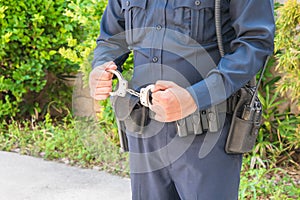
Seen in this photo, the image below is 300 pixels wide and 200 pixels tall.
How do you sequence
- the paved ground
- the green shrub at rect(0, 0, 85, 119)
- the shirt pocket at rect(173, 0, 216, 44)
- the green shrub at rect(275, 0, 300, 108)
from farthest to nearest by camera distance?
the green shrub at rect(0, 0, 85, 119) → the paved ground → the green shrub at rect(275, 0, 300, 108) → the shirt pocket at rect(173, 0, 216, 44)

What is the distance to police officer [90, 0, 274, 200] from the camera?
4.92ft

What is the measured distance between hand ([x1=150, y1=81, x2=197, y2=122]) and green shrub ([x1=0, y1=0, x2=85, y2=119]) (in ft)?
11.2

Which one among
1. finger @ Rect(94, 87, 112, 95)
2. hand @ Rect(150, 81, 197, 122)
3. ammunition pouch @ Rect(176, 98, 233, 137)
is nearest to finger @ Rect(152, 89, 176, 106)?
hand @ Rect(150, 81, 197, 122)

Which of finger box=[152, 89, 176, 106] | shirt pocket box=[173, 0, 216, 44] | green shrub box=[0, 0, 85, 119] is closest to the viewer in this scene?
finger box=[152, 89, 176, 106]

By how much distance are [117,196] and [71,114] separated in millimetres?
1829

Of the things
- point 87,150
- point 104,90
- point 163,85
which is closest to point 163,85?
point 163,85

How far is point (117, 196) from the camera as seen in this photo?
148 inches

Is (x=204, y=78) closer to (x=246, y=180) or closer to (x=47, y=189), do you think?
(x=246, y=180)

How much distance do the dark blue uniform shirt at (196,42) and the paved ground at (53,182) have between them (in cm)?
215

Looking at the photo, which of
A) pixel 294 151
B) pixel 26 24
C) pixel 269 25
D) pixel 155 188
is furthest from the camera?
pixel 26 24

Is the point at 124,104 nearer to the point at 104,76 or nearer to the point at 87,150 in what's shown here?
the point at 104,76

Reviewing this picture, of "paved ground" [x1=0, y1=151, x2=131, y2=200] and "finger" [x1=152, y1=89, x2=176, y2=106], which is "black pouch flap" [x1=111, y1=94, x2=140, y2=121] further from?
"paved ground" [x1=0, y1=151, x2=131, y2=200]


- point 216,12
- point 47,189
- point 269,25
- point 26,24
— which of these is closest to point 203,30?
point 216,12

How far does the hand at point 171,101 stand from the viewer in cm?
147
